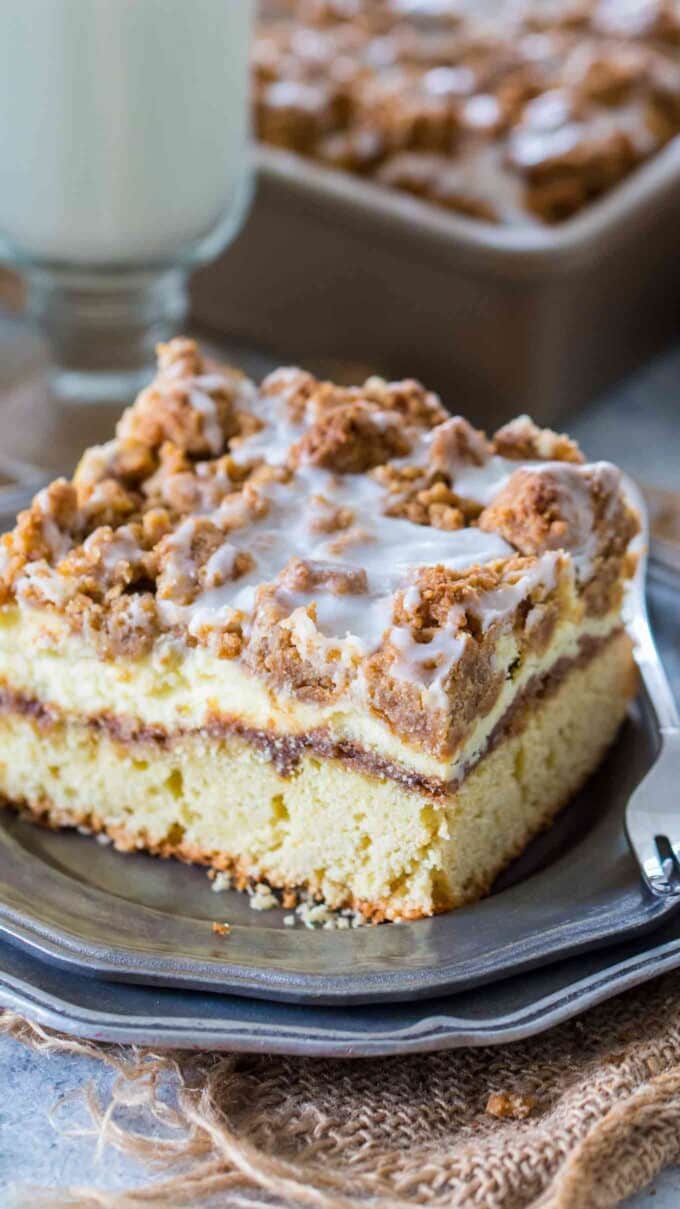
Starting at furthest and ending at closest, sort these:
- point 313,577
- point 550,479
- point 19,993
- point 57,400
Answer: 1. point 57,400
2. point 550,479
3. point 313,577
4. point 19,993

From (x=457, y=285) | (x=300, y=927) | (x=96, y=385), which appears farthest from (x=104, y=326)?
(x=300, y=927)

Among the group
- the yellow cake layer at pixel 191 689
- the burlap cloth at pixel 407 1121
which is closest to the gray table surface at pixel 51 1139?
the burlap cloth at pixel 407 1121

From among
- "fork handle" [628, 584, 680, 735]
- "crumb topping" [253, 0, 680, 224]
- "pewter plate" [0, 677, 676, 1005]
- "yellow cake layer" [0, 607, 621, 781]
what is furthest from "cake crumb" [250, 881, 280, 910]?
"crumb topping" [253, 0, 680, 224]

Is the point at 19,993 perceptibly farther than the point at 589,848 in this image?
No

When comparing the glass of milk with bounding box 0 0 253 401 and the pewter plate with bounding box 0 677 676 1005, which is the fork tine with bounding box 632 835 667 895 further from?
the glass of milk with bounding box 0 0 253 401

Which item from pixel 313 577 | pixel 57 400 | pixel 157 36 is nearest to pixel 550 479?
pixel 313 577

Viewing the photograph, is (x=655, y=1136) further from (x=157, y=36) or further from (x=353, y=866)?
(x=157, y=36)

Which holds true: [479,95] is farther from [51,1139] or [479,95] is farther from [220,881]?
[51,1139]
